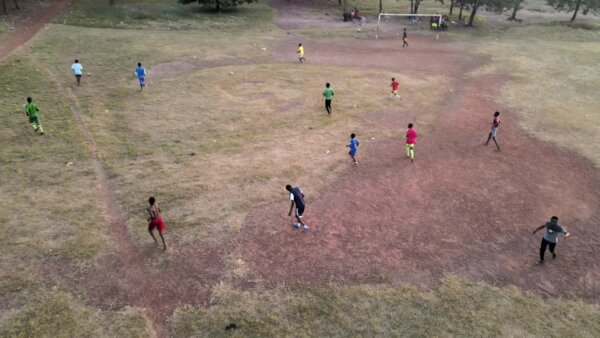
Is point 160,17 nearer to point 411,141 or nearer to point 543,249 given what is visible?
point 411,141

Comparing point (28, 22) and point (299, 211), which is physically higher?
point (28, 22)

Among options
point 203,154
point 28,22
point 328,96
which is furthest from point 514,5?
point 28,22

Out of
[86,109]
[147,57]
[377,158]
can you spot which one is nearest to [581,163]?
[377,158]

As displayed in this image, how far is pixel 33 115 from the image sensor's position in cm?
1948

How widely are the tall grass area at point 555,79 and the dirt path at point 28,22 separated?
33.6 meters

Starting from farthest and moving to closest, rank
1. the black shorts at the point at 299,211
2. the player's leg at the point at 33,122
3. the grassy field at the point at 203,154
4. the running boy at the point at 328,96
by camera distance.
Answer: the running boy at the point at 328,96
the player's leg at the point at 33,122
the black shorts at the point at 299,211
the grassy field at the point at 203,154

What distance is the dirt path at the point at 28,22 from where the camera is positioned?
100 feet

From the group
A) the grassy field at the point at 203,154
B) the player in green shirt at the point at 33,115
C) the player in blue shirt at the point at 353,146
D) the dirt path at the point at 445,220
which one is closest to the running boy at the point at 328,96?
the grassy field at the point at 203,154

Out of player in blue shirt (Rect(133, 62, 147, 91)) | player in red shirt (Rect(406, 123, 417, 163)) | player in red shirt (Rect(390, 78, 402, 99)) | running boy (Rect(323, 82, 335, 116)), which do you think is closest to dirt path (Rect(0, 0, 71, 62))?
player in blue shirt (Rect(133, 62, 147, 91))

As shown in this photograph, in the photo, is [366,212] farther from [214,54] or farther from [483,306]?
[214,54]

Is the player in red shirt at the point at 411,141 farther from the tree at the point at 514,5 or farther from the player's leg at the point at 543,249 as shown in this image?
the tree at the point at 514,5

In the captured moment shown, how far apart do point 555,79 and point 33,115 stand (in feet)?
110

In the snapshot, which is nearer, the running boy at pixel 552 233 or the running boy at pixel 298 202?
the running boy at pixel 552 233

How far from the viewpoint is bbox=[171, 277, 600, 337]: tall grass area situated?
10.9 metres
